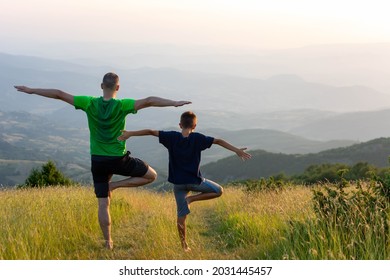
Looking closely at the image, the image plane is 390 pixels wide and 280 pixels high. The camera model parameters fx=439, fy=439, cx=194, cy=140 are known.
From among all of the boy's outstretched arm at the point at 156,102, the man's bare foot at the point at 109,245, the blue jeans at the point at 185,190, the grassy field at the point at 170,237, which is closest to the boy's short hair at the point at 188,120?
the boy's outstretched arm at the point at 156,102

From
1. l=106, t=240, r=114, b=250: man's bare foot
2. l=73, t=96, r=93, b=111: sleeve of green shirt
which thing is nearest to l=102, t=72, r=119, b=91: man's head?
l=73, t=96, r=93, b=111: sleeve of green shirt

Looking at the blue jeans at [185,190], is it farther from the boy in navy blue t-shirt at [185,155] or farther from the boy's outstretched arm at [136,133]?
the boy's outstretched arm at [136,133]

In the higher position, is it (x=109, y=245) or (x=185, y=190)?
(x=185, y=190)

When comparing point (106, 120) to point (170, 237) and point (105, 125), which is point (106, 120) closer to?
point (105, 125)

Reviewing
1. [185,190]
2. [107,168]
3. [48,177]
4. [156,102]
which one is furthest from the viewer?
[48,177]

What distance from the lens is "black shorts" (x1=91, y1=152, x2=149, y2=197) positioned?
6.68 metres

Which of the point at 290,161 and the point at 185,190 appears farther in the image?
the point at 290,161

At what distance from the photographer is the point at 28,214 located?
25.8 feet

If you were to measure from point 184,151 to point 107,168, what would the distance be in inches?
48.4

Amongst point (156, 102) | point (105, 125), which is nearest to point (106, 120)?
point (105, 125)

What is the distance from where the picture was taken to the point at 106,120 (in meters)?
6.56

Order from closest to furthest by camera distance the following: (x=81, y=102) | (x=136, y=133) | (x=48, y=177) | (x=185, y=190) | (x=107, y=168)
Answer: (x=136, y=133), (x=81, y=102), (x=107, y=168), (x=185, y=190), (x=48, y=177)
